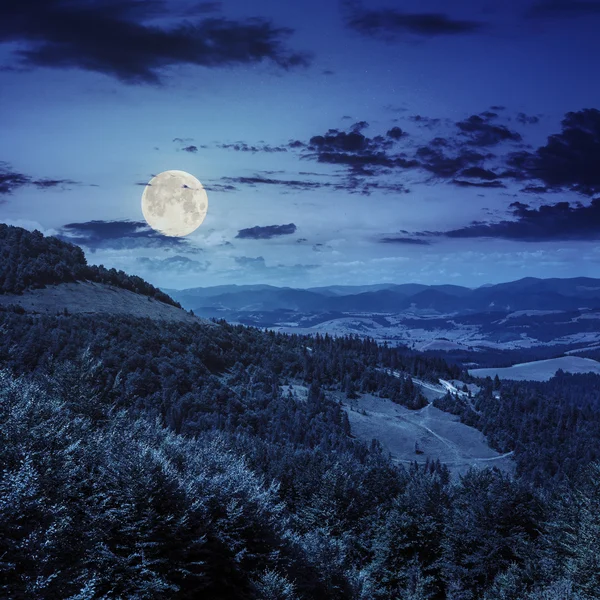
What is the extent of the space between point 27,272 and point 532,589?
20731 centimetres

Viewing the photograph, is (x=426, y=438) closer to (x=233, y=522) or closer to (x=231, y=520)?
(x=233, y=522)

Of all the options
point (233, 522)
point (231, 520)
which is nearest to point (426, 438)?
point (233, 522)

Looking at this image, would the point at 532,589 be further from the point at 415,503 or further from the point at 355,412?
the point at 355,412

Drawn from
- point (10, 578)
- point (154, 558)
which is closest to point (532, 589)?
point (154, 558)

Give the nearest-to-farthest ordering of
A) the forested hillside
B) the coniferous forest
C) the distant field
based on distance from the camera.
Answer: the forested hillside, the coniferous forest, the distant field

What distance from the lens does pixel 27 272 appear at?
7771 inches

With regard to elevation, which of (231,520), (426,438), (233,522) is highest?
(231,520)

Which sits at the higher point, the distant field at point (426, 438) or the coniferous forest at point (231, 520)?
the coniferous forest at point (231, 520)

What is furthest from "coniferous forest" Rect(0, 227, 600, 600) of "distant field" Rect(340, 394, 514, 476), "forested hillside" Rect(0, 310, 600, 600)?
"distant field" Rect(340, 394, 514, 476)

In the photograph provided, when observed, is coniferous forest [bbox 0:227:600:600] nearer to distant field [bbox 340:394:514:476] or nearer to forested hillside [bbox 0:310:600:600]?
forested hillside [bbox 0:310:600:600]

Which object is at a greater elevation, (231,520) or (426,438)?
(231,520)

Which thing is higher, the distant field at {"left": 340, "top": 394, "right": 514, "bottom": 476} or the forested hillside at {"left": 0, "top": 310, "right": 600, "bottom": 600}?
the forested hillside at {"left": 0, "top": 310, "right": 600, "bottom": 600}

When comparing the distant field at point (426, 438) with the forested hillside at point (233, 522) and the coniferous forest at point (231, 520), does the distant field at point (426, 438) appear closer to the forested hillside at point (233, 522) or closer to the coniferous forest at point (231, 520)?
the coniferous forest at point (231, 520)

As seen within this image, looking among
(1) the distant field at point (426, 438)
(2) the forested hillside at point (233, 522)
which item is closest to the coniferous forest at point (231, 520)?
(2) the forested hillside at point (233, 522)
